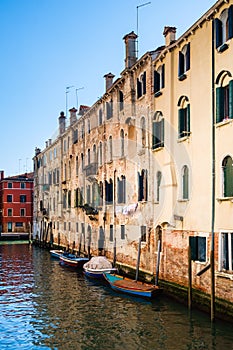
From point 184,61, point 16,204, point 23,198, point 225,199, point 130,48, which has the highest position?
point 130,48

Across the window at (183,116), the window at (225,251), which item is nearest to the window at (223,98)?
the window at (183,116)

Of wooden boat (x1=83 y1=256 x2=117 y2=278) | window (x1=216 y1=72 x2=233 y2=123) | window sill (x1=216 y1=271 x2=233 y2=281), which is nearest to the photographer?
window sill (x1=216 y1=271 x2=233 y2=281)

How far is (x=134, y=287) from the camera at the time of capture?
55.4 feet

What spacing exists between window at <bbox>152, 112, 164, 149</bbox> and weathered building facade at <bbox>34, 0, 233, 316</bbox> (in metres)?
0.05

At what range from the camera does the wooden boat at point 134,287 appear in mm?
16234

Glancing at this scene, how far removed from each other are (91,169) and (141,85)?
28.3 feet

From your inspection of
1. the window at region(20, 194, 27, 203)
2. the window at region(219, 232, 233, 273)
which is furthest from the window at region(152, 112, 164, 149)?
the window at region(20, 194, 27, 203)

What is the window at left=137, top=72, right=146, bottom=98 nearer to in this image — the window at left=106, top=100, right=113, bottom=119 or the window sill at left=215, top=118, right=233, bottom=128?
the window at left=106, top=100, right=113, bottom=119

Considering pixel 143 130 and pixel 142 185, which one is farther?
pixel 142 185

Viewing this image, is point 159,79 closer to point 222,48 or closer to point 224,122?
point 222,48

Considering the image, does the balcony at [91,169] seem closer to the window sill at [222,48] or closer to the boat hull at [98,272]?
the boat hull at [98,272]

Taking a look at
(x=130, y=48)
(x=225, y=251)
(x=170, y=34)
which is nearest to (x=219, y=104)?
(x=225, y=251)

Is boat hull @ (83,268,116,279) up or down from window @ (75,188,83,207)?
down

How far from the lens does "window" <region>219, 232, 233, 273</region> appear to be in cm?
1351
